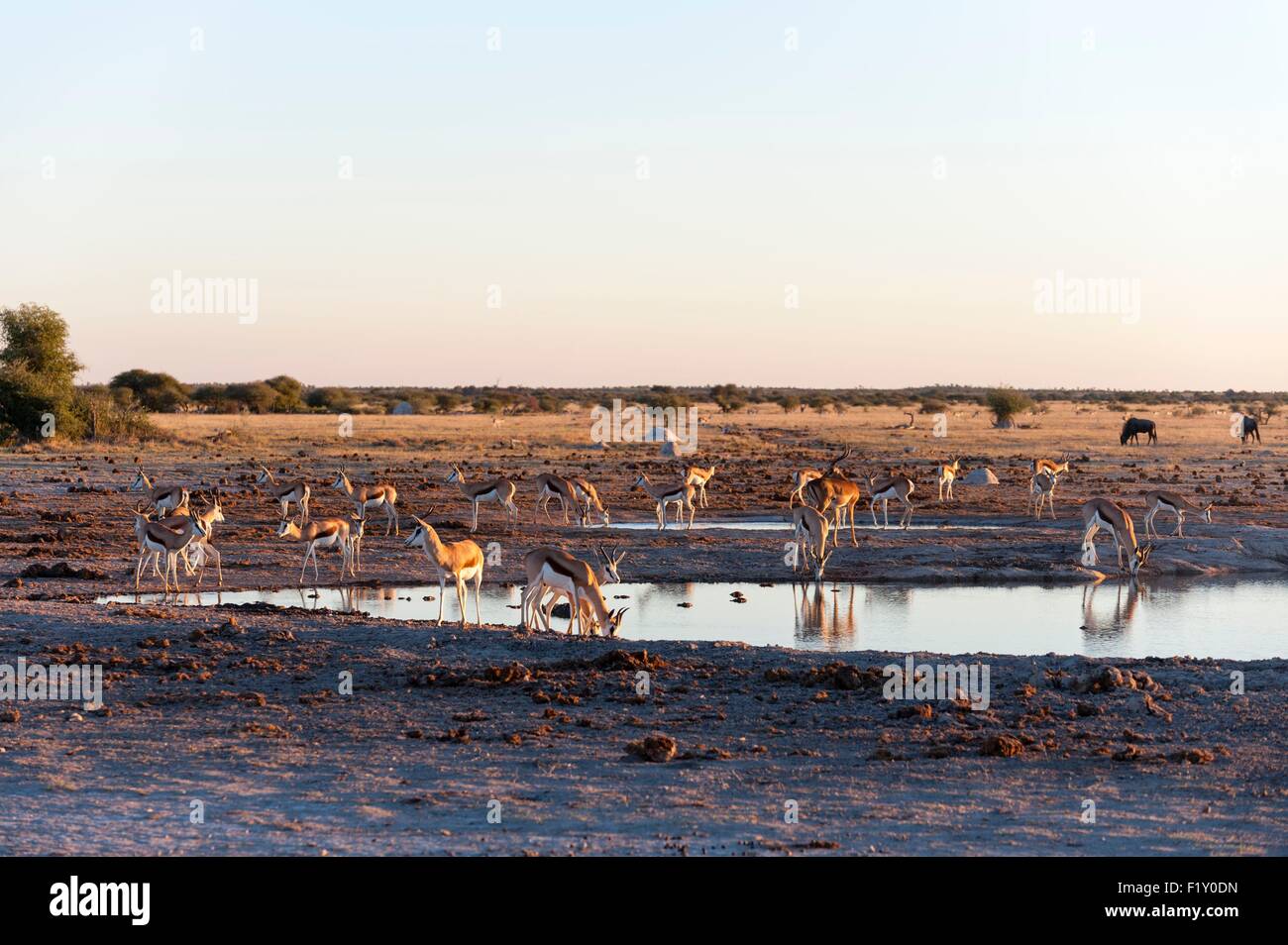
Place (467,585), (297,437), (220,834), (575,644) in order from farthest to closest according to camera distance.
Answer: (297,437)
(467,585)
(575,644)
(220,834)

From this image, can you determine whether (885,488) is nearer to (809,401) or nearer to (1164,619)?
(1164,619)

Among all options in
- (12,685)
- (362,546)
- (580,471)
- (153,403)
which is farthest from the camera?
(153,403)

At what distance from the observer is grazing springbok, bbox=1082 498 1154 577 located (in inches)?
803

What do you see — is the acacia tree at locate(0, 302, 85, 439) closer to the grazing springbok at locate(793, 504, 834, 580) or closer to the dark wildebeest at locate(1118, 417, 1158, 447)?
the grazing springbok at locate(793, 504, 834, 580)

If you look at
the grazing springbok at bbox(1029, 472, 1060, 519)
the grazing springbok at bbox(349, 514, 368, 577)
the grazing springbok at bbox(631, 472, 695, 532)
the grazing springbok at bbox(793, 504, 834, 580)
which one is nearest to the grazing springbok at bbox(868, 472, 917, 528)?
the grazing springbok at bbox(1029, 472, 1060, 519)

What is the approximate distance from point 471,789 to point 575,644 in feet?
13.5

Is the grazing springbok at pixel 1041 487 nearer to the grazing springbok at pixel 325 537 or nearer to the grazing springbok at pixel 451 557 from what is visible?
the grazing springbok at pixel 325 537

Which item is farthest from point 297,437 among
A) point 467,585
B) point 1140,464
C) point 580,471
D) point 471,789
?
point 471,789

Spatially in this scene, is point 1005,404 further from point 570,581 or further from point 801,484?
point 570,581

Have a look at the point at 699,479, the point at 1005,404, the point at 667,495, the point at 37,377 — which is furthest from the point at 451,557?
the point at 1005,404

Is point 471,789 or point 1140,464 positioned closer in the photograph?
point 471,789

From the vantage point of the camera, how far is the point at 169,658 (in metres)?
11.7

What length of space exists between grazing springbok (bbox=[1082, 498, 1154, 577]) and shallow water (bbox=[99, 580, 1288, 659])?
83 centimetres

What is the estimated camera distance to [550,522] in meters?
25.3
